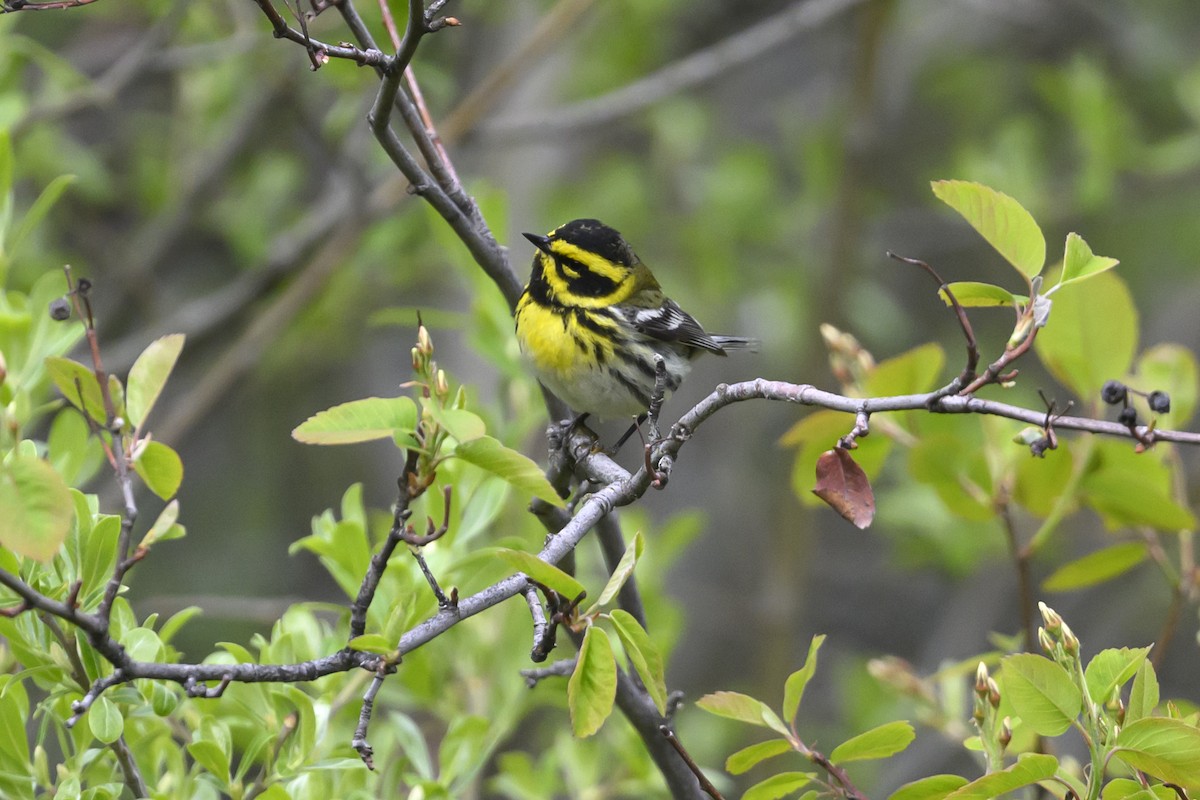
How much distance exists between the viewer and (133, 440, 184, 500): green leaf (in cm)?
166

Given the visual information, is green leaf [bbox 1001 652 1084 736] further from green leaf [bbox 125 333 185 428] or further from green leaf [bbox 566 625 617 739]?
green leaf [bbox 125 333 185 428]

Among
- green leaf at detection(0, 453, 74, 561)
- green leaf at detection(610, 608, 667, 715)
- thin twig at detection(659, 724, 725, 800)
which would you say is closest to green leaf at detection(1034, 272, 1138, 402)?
thin twig at detection(659, 724, 725, 800)

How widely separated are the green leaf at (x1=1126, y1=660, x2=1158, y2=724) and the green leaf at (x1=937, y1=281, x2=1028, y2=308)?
51cm

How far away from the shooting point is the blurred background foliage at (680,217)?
491cm

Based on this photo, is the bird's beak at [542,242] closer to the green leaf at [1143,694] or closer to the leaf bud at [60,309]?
the leaf bud at [60,309]

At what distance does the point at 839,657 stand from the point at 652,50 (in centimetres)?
346

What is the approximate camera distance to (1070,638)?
61.4 inches

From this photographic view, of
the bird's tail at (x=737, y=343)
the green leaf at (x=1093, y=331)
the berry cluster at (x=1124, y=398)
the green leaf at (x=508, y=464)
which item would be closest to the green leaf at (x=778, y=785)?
the green leaf at (x=508, y=464)

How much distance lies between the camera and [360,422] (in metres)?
Result: 1.53

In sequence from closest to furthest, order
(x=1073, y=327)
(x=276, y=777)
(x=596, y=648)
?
1. (x=596, y=648)
2. (x=276, y=777)
3. (x=1073, y=327)

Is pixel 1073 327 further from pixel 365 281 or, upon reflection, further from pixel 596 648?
pixel 365 281

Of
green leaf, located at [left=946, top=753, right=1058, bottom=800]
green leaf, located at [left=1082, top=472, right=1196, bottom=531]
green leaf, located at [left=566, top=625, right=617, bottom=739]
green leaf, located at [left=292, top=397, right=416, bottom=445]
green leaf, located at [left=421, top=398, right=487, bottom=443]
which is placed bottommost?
green leaf, located at [left=1082, top=472, right=1196, bottom=531]

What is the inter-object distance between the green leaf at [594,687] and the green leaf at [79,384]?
0.72 m

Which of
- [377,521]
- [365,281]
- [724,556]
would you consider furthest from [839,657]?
[377,521]
